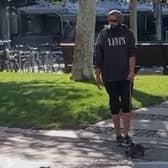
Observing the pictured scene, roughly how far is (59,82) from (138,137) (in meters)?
6.67

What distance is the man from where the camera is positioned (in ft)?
29.5

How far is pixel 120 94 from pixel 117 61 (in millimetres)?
468

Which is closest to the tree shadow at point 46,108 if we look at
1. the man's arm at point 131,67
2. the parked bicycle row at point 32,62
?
the man's arm at point 131,67

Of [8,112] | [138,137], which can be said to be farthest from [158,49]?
[138,137]

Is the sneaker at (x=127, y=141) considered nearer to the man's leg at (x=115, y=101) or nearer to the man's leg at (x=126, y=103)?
the man's leg at (x=126, y=103)

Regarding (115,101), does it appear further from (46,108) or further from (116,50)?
(46,108)

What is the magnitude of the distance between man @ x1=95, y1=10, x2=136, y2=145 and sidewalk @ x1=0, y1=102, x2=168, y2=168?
0.51 m

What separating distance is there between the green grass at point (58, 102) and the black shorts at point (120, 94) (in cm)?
188

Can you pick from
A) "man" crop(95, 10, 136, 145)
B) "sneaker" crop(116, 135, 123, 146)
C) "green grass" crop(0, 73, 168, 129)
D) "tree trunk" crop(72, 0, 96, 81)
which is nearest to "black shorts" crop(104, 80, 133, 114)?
"man" crop(95, 10, 136, 145)

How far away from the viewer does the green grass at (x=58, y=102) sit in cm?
1140

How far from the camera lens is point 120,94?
9148 mm

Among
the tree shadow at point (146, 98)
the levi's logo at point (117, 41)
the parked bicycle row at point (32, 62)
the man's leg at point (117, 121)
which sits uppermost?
the levi's logo at point (117, 41)

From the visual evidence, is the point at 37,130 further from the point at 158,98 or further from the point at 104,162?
the point at 158,98

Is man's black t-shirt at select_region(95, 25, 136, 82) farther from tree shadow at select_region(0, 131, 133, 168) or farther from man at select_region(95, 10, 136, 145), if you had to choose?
tree shadow at select_region(0, 131, 133, 168)
